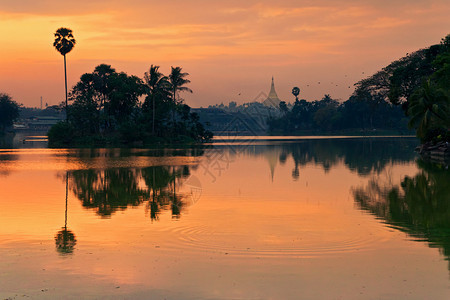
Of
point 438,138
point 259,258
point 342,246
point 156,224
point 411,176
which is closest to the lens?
point 259,258

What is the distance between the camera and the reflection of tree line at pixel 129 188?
2209 cm

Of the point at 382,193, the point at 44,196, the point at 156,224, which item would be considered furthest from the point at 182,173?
the point at 156,224

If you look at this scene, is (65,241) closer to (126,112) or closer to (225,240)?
(225,240)

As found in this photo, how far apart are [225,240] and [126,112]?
89.9 meters

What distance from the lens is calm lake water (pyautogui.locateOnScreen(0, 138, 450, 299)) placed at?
35.1 feet

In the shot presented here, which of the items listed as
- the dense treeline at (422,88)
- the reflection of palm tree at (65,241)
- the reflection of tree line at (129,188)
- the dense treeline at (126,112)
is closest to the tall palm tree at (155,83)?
the dense treeline at (126,112)

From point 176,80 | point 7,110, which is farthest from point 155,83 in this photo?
point 7,110

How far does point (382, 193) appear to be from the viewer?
84.1 ft

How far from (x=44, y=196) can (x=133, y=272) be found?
14762mm

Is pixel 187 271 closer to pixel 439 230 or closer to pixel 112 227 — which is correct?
pixel 112 227

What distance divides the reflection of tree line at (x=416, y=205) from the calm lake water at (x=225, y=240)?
51 mm

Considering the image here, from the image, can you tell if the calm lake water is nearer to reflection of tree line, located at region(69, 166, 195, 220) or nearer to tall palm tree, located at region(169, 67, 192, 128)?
reflection of tree line, located at region(69, 166, 195, 220)

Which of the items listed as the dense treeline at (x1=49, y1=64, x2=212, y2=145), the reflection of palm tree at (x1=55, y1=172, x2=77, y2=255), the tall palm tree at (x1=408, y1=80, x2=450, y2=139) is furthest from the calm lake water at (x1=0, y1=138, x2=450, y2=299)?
the dense treeline at (x1=49, y1=64, x2=212, y2=145)

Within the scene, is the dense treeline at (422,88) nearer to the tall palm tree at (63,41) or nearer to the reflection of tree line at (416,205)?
the reflection of tree line at (416,205)
